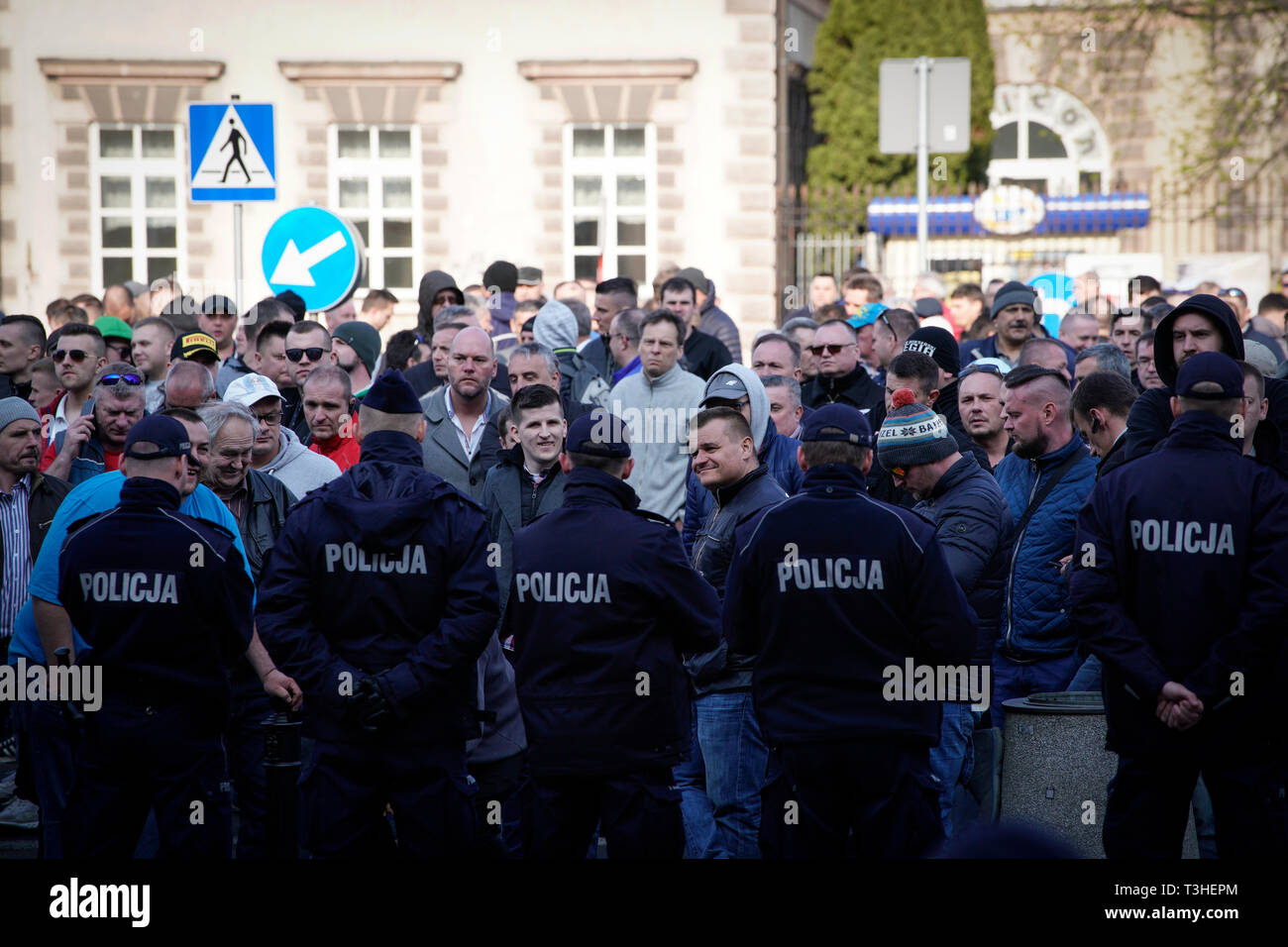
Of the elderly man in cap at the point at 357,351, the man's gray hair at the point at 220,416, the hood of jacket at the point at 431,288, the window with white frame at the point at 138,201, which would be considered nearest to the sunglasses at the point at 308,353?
the elderly man in cap at the point at 357,351

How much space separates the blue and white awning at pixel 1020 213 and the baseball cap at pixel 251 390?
16983 millimetres

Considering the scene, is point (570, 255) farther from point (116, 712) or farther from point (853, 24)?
point (116, 712)

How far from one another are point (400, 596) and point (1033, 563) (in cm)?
266

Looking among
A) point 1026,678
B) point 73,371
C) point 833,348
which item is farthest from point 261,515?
point 833,348

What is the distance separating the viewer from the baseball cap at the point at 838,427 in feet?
17.5

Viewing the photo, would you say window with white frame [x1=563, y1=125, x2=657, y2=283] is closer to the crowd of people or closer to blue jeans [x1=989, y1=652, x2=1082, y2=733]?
the crowd of people

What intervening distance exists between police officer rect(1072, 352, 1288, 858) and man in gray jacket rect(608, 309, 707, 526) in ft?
11.6

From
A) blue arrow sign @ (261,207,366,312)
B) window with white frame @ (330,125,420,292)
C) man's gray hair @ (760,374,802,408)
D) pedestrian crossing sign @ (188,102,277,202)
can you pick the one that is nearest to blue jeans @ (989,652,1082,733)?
man's gray hair @ (760,374,802,408)

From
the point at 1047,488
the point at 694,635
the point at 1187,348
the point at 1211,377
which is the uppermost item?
the point at 1187,348

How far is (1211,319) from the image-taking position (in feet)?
21.3

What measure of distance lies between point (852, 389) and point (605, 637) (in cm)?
465

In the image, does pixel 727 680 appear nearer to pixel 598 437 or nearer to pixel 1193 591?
pixel 598 437

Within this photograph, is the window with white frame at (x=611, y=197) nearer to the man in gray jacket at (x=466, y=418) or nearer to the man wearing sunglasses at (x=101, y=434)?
the man in gray jacket at (x=466, y=418)
